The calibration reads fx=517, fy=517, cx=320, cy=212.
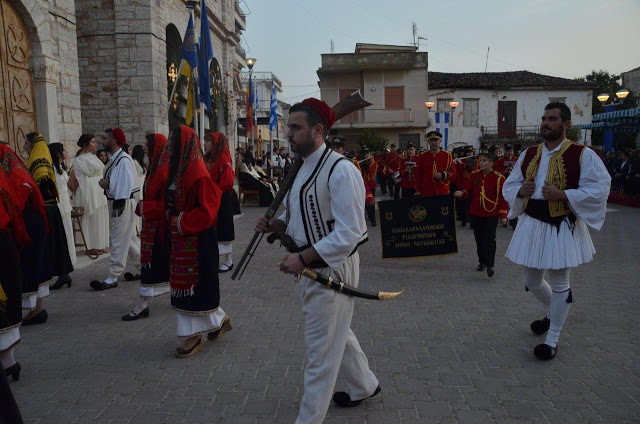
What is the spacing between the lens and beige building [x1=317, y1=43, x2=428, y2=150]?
40.4m

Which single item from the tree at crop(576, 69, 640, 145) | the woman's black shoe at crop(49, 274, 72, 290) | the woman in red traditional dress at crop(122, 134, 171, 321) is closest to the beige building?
the tree at crop(576, 69, 640, 145)

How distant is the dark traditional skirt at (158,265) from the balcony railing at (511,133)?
3886 cm

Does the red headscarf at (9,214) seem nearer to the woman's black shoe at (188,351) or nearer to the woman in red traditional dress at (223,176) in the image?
the woman's black shoe at (188,351)

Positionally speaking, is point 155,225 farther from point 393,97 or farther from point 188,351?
point 393,97

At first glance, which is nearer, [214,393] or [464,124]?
[214,393]

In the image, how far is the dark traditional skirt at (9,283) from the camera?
3910 millimetres

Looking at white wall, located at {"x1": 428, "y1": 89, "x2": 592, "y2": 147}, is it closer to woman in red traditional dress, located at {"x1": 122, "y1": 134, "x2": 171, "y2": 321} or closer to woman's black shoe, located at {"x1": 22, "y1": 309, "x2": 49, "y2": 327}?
woman in red traditional dress, located at {"x1": 122, "y1": 134, "x2": 171, "y2": 321}

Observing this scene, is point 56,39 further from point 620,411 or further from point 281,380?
point 620,411

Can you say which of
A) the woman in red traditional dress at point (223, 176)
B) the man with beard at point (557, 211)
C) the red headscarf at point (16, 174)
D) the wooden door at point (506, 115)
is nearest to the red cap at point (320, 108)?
the man with beard at point (557, 211)

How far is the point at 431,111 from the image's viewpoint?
1630 inches

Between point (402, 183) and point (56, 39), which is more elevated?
point (56, 39)

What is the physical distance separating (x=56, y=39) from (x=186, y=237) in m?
7.88

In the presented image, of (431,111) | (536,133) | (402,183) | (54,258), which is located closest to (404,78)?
(431,111)

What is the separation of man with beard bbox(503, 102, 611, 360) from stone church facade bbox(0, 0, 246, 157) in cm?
867
